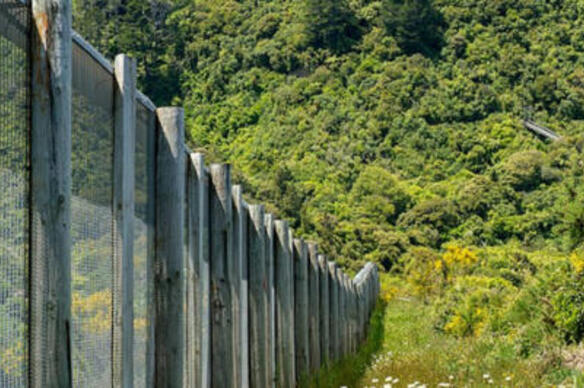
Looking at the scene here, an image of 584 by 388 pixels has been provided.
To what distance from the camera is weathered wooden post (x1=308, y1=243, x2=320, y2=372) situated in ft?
32.2

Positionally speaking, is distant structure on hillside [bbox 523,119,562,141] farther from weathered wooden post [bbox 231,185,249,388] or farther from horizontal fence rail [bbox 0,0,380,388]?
horizontal fence rail [bbox 0,0,380,388]

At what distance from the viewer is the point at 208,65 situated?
10238cm

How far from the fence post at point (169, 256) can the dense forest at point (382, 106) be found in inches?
1028

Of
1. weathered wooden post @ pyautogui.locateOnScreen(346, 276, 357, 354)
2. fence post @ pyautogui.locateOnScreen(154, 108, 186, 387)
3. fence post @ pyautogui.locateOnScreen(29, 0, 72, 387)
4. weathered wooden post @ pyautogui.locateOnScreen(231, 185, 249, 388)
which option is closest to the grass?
weathered wooden post @ pyautogui.locateOnScreen(346, 276, 357, 354)

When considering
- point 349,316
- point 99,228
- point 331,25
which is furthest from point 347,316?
point 331,25

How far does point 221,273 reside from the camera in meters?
5.30

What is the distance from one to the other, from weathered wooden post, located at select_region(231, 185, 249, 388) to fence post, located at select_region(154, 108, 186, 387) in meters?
1.53

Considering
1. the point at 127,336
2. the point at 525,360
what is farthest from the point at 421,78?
the point at 127,336

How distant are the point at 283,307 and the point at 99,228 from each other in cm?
475

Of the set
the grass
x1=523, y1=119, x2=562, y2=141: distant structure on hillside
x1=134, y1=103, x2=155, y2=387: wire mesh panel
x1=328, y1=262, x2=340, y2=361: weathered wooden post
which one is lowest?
Answer: the grass

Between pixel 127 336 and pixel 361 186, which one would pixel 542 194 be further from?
pixel 127 336

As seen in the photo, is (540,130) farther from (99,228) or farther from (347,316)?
(99,228)

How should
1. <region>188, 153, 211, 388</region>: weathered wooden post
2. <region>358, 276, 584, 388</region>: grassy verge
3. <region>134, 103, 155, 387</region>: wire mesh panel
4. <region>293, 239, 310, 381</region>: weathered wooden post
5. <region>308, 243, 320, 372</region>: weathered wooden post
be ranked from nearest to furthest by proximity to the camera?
<region>134, 103, 155, 387</region>: wire mesh panel, <region>188, 153, 211, 388</region>: weathered wooden post, <region>358, 276, 584, 388</region>: grassy verge, <region>293, 239, 310, 381</region>: weathered wooden post, <region>308, 243, 320, 372</region>: weathered wooden post

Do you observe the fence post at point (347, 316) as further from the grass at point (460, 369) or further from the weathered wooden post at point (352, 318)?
the grass at point (460, 369)
